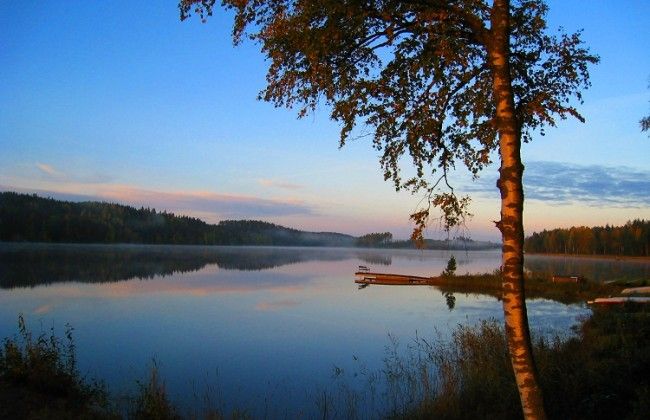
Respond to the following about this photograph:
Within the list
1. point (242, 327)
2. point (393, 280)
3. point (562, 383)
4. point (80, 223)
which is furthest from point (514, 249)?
point (80, 223)

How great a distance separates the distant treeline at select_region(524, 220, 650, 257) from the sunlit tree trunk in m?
159

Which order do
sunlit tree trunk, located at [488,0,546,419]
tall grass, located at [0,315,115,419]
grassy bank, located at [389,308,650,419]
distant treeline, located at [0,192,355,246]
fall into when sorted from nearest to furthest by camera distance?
sunlit tree trunk, located at [488,0,546,419], grassy bank, located at [389,308,650,419], tall grass, located at [0,315,115,419], distant treeline, located at [0,192,355,246]

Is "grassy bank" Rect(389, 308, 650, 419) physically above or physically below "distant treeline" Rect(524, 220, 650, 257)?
below

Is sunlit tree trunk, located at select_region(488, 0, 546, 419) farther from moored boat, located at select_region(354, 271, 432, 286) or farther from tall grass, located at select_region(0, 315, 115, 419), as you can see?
moored boat, located at select_region(354, 271, 432, 286)

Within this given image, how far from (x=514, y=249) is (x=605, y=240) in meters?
179

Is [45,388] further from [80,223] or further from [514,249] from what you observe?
[80,223]

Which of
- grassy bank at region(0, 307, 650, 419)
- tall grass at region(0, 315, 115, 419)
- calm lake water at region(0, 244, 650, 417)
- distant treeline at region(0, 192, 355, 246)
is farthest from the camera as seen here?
distant treeline at region(0, 192, 355, 246)

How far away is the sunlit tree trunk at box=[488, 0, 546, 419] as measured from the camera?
5.34 meters

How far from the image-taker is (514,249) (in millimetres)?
5352

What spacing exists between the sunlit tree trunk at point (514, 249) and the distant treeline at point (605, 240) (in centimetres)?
15857

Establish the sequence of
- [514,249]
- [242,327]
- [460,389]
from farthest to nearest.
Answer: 1. [242,327]
2. [460,389]
3. [514,249]

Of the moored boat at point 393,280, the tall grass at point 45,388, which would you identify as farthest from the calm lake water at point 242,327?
the moored boat at point 393,280

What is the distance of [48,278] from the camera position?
43.2 metres

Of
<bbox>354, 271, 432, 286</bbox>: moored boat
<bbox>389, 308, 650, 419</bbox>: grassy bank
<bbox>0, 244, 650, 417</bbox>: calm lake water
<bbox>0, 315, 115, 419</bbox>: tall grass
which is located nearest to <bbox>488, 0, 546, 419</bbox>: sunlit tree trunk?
<bbox>389, 308, 650, 419</bbox>: grassy bank
